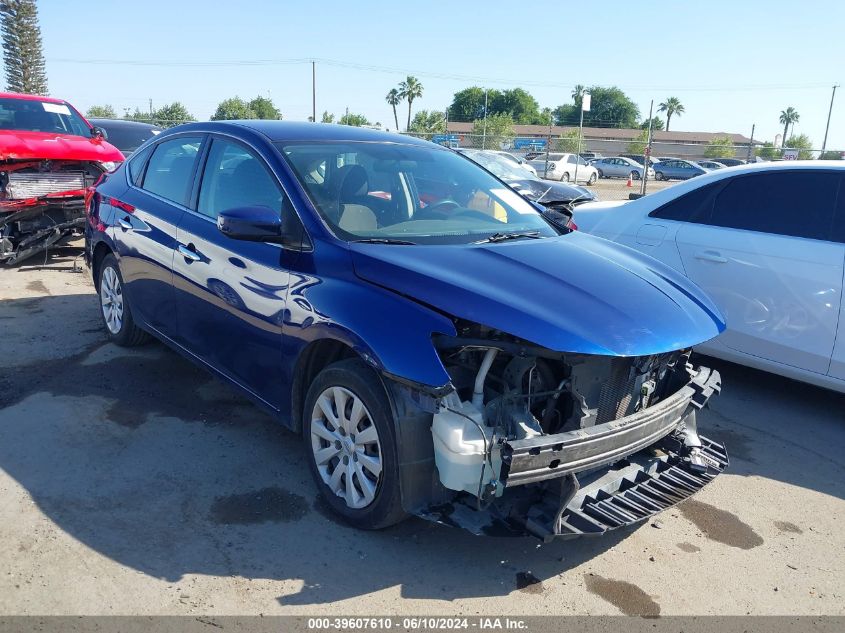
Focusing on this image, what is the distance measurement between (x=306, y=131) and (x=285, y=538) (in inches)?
93.2

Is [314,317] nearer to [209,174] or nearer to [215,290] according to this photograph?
[215,290]

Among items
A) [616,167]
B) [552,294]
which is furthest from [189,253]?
[616,167]

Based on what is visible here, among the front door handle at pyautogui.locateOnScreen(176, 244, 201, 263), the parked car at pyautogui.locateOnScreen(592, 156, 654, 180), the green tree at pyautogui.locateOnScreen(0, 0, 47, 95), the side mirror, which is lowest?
the parked car at pyautogui.locateOnScreen(592, 156, 654, 180)

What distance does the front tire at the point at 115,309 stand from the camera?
5.35 meters

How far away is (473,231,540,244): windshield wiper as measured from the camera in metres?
3.67

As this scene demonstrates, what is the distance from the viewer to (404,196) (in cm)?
390

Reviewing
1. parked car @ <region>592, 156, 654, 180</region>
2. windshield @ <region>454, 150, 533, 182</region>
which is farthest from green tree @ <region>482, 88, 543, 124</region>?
windshield @ <region>454, 150, 533, 182</region>

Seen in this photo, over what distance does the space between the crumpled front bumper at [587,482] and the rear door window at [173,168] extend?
2.74 meters

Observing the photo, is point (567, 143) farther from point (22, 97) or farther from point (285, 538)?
point (285, 538)

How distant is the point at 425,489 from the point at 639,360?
110 centimetres

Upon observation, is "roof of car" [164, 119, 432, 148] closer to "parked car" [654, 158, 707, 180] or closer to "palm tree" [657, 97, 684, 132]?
"parked car" [654, 158, 707, 180]

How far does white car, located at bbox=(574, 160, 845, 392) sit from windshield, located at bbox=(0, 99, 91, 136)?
7.69m

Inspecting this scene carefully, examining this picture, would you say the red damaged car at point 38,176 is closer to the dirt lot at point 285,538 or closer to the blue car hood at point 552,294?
the dirt lot at point 285,538

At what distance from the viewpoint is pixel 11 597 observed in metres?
2.74
